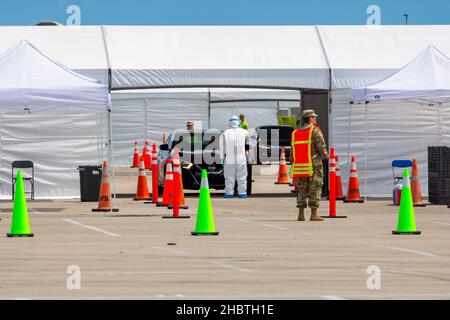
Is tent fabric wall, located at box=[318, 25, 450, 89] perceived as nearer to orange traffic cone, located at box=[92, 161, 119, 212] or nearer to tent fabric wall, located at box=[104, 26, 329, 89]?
tent fabric wall, located at box=[104, 26, 329, 89]

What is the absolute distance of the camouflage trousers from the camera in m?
23.3

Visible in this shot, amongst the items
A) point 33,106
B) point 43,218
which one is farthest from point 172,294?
point 33,106

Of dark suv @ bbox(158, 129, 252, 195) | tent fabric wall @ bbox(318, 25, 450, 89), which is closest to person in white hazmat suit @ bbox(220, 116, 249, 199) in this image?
dark suv @ bbox(158, 129, 252, 195)

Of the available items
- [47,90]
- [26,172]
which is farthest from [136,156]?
[47,90]

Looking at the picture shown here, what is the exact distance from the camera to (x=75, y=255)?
55.9 ft

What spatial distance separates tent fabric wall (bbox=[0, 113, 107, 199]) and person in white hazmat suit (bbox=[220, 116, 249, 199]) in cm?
327

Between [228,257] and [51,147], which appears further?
[51,147]

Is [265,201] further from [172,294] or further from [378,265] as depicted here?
[172,294]

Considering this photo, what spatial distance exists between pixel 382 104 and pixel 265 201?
4.54m

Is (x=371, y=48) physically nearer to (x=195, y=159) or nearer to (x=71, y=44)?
(x=195, y=159)

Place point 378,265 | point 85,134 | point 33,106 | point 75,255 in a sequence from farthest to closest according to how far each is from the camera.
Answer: point 85,134, point 33,106, point 75,255, point 378,265

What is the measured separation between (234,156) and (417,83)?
182 inches

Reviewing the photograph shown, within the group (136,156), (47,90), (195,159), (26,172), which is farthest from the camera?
(136,156)

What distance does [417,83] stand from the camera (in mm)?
30078
